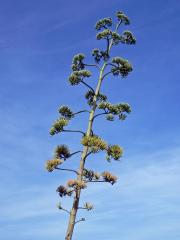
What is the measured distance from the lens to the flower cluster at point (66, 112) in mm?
28845

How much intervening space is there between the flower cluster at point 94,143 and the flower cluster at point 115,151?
31 cm

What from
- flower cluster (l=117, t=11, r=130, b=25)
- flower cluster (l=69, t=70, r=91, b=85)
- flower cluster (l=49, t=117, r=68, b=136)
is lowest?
flower cluster (l=49, t=117, r=68, b=136)

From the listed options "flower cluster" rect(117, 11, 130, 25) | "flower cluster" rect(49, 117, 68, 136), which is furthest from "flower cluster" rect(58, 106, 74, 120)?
"flower cluster" rect(117, 11, 130, 25)

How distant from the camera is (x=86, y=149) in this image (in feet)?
88.1

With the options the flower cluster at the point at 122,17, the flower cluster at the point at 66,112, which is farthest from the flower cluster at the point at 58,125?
the flower cluster at the point at 122,17

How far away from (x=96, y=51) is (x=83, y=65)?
1.07 m

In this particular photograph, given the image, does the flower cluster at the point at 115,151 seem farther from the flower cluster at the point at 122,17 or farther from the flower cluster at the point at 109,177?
the flower cluster at the point at 122,17

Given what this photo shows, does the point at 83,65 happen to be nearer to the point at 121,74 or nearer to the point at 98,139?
the point at 121,74

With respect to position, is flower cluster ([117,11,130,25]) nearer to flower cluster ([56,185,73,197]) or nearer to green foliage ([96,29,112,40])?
green foliage ([96,29,112,40])

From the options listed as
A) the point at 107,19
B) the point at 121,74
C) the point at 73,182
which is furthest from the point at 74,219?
the point at 107,19

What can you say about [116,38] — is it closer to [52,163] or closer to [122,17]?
[122,17]

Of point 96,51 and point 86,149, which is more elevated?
A: point 96,51

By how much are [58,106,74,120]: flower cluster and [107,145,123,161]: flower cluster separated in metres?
3.56

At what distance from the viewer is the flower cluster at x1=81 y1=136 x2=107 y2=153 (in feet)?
86.4
